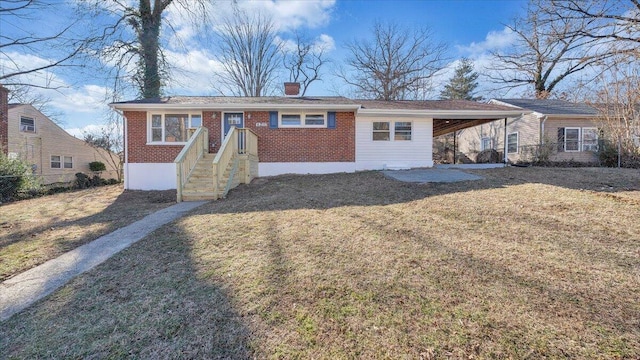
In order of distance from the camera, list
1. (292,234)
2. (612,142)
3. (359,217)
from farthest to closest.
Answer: (612,142) → (359,217) → (292,234)

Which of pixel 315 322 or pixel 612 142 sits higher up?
pixel 612 142

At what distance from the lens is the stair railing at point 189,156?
759cm

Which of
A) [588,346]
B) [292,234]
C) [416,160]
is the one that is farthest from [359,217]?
[416,160]

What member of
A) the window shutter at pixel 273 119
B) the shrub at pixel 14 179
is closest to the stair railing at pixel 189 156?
the window shutter at pixel 273 119

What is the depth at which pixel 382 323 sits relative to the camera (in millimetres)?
2078

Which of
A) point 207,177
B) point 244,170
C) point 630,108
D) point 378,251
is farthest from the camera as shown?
point 630,108

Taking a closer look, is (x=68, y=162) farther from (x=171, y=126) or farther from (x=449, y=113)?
(x=449, y=113)

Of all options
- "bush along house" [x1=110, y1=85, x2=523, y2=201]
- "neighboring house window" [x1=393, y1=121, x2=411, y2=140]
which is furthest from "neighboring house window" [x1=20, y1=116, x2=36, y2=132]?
"neighboring house window" [x1=393, y1=121, x2=411, y2=140]

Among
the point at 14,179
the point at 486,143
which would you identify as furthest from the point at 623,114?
the point at 14,179

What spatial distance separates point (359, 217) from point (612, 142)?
14.7m

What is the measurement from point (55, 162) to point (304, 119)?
68.9 ft

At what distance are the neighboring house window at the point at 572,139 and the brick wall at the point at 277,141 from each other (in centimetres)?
1253

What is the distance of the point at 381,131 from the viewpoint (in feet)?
38.6

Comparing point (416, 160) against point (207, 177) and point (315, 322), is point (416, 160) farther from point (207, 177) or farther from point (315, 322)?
point (315, 322)
